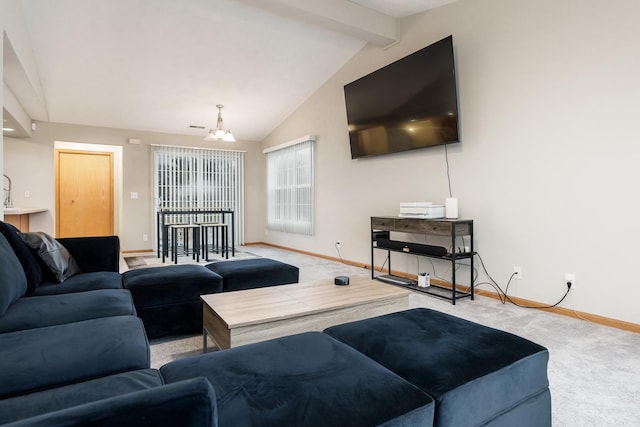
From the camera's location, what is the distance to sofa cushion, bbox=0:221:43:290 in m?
2.06

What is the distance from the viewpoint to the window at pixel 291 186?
617 cm

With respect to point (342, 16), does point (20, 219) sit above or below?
below

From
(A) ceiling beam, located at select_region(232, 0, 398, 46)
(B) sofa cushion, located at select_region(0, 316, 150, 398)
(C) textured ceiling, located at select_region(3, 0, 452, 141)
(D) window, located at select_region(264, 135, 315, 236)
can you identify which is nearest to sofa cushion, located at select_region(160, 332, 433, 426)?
(B) sofa cushion, located at select_region(0, 316, 150, 398)

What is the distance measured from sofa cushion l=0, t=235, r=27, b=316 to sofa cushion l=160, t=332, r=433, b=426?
105 cm

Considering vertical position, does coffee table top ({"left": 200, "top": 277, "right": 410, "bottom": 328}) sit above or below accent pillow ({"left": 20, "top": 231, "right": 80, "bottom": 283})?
below

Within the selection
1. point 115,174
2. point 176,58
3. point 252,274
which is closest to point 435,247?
point 252,274

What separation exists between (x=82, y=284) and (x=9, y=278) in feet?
1.91

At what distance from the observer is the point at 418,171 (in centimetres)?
421

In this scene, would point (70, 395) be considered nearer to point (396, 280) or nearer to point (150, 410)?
point (150, 410)

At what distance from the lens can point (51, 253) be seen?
2324mm

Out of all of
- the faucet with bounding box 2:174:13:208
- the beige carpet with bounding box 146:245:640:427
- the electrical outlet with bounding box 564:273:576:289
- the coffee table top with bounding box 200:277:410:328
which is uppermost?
the faucet with bounding box 2:174:13:208

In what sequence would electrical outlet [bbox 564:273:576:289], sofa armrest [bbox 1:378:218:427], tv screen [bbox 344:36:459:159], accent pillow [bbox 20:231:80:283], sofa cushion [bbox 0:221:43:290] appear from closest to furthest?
sofa armrest [bbox 1:378:218:427]
sofa cushion [bbox 0:221:43:290]
accent pillow [bbox 20:231:80:283]
electrical outlet [bbox 564:273:576:289]
tv screen [bbox 344:36:459:159]

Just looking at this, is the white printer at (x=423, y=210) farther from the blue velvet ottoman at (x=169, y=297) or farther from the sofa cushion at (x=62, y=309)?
the sofa cushion at (x=62, y=309)

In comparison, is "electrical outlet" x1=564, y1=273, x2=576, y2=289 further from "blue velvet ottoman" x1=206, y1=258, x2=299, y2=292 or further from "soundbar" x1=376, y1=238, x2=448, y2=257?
"blue velvet ottoman" x1=206, y1=258, x2=299, y2=292
